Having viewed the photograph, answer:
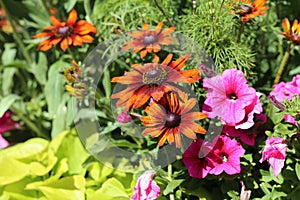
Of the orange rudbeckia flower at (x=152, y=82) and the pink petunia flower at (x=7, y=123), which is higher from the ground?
the orange rudbeckia flower at (x=152, y=82)

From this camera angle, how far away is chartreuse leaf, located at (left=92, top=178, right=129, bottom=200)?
1095 millimetres

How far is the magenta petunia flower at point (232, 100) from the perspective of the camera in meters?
0.93

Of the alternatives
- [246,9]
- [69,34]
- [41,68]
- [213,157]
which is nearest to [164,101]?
[213,157]

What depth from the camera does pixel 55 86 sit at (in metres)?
1.32

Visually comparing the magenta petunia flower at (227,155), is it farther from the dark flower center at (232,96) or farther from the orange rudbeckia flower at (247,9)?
the orange rudbeckia flower at (247,9)

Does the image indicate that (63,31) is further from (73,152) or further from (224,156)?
(224,156)

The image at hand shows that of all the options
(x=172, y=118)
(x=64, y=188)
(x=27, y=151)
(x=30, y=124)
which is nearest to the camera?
(x=172, y=118)

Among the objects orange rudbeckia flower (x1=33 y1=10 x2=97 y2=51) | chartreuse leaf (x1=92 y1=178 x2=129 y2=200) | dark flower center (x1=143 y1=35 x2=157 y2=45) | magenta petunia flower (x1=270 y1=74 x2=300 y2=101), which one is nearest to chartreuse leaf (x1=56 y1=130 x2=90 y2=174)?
chartreuse leaf (x1=92 y1=178 x2=129 y2=200)

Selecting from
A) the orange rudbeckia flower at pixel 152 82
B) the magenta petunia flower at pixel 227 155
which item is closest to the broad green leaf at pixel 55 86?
the orange rudbeckia flower at pixel 152 82

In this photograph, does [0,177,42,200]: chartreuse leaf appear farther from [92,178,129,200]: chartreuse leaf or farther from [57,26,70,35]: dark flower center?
[57,26,70,35]: dark flower center

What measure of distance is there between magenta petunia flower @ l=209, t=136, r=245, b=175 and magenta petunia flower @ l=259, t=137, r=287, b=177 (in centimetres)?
5

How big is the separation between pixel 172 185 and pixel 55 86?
1.53ft

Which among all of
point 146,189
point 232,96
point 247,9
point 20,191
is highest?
point 247,9

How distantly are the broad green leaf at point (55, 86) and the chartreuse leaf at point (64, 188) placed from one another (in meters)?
0.23
